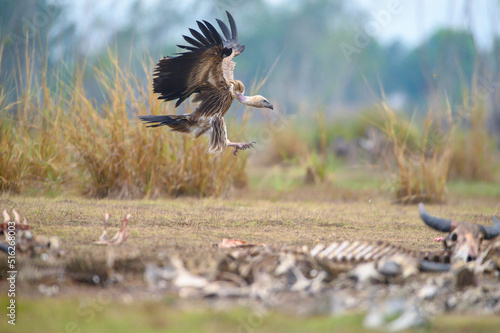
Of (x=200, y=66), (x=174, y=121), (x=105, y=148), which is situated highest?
(x=200, y=66)

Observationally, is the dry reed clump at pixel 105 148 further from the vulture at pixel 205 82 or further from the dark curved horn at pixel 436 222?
the dark curved horn at pixel 436 222

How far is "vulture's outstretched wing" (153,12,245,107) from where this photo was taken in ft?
13.8

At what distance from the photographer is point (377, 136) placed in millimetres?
10438

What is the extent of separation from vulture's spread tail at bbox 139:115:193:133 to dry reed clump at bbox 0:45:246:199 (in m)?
0.95

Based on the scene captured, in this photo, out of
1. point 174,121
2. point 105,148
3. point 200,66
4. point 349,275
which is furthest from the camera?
point 105,148

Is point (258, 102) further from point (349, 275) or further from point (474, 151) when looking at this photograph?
point (474, 151)

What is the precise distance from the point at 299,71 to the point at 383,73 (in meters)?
7.54

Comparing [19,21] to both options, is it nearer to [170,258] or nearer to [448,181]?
[448,181]

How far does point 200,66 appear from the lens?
14.4 feet

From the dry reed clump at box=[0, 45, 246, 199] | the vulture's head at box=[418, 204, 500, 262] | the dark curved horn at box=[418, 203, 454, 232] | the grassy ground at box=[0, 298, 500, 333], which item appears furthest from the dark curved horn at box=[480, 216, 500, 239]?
the dry reed clump at box=[0, 45, 246, 199]

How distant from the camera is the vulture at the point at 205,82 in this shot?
4.23m

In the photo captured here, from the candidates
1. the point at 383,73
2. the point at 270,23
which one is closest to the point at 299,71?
the point at 270,23

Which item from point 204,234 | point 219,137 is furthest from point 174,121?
point 204,234

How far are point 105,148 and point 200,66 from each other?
5.81 ft
